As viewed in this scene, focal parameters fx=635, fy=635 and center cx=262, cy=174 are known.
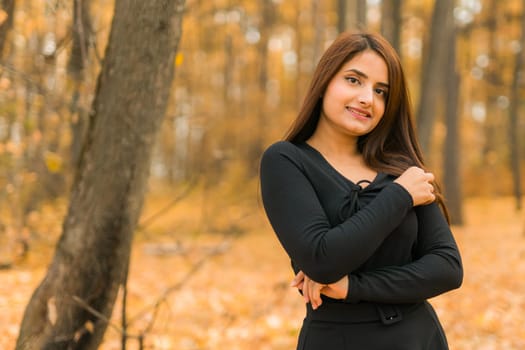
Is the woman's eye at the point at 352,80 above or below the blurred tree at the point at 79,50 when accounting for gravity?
below

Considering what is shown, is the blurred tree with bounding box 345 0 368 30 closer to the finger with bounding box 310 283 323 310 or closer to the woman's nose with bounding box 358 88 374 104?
the woman's nose with bounding box 358 88 374 104

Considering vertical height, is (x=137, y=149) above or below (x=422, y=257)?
above

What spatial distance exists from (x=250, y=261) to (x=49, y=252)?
5701 millimetres

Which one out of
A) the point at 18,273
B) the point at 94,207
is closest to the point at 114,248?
the point at 94,207

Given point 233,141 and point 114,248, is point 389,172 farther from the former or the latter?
point 233,141

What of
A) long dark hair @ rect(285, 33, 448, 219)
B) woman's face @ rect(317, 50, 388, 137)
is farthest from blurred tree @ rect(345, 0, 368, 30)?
woman's face @ rect(317, 50, 388, 137)

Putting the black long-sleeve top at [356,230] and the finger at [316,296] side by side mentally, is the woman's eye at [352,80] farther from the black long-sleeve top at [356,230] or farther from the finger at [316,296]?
the finger at [316,296]

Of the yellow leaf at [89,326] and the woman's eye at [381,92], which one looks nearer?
the woman's eye at [381,92]

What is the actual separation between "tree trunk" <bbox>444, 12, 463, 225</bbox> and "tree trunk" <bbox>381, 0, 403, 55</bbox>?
2383 mm

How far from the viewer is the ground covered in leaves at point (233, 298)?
6215 millimetres

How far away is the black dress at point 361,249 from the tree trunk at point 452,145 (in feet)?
51.9

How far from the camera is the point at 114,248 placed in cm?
360

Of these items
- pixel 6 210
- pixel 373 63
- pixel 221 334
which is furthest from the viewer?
pixel 6 210

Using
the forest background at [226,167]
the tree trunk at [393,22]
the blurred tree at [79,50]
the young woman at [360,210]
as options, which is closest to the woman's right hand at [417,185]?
the young woman at [360,210]
